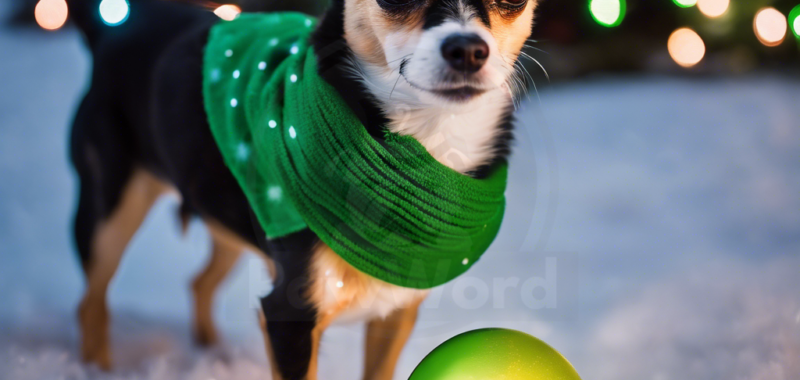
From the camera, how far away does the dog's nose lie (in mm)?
753

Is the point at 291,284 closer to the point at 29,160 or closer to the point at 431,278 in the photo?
the point at 431,278

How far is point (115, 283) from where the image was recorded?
1518 mm

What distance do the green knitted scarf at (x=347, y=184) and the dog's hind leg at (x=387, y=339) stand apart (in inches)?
5.3

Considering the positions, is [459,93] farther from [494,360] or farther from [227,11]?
[227,11]

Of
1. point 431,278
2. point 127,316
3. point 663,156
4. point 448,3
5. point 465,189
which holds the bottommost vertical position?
point 127,316

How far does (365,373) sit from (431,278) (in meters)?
0.28

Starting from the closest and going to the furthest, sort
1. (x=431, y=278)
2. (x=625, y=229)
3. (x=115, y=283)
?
(x=431, y=278)
(x=115, y=283)
(x=625, y=229)

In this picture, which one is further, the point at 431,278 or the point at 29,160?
the point at 29,160

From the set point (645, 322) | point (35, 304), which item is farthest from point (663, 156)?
point (35, 304)

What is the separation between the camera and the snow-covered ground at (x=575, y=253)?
3.93 ft

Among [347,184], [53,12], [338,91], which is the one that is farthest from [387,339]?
[53,12]

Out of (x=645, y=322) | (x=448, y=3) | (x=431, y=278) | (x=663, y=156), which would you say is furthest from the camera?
Answer: (x=663, y=156)

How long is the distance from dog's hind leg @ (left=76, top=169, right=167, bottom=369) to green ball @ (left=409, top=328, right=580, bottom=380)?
28.1 inches

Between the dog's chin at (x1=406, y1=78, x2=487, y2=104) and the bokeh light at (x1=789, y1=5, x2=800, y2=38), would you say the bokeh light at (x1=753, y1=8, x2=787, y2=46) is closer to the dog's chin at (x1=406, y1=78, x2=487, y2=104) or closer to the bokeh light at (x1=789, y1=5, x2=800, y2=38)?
the bokeh light at (x1=789, y1=5, x2=800, y2=38)
